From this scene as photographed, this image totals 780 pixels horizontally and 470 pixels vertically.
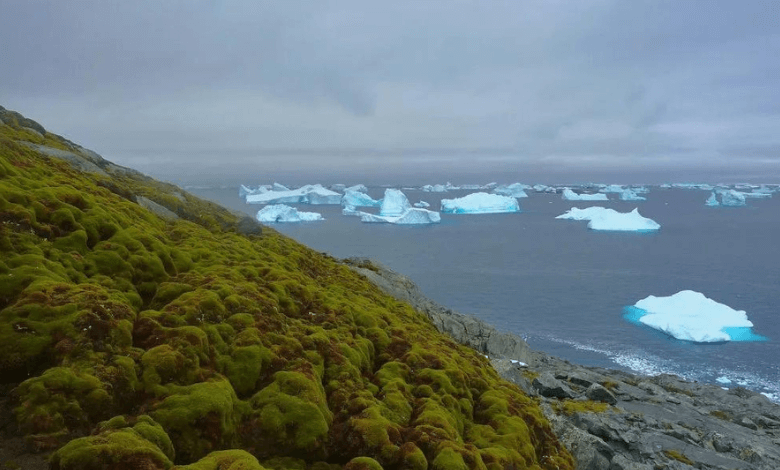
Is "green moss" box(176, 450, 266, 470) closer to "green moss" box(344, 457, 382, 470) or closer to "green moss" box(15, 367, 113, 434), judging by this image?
"green moss" box(344, 457, 382, 470)

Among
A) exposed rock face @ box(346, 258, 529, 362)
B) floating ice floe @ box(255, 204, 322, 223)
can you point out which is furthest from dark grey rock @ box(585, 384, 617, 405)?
floating ice floe @ box(255, 204, 322, 223)

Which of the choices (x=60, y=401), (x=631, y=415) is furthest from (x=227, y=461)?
(x=631, y=415)

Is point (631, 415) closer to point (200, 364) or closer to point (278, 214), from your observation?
point (200, 364)

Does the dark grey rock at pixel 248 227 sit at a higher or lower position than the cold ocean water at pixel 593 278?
higher

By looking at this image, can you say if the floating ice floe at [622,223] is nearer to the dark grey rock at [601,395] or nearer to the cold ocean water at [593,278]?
the cold ocean water at [593,278]

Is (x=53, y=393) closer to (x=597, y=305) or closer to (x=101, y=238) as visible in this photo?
(x=101, y=238)

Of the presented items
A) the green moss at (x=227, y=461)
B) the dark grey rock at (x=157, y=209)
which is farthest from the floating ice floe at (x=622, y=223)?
the green moss at (x=227, y=461)
